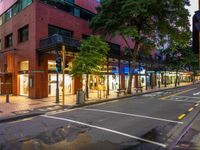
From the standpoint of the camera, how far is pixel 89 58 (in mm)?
22797

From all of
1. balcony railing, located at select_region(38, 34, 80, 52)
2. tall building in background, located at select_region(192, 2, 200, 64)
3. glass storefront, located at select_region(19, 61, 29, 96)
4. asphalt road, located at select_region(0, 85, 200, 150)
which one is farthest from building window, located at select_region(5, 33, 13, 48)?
tall building in background, located at select_region(192, 2, 200, 64)

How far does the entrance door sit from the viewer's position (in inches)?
1090

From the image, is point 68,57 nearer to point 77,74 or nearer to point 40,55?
point 40,55

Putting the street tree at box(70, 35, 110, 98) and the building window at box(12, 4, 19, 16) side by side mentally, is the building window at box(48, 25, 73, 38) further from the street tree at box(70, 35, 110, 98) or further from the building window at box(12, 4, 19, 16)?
the building window at box(12, 4, 19, 16)

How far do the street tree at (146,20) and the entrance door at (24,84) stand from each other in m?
9.78

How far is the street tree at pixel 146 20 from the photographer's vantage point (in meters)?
26.6

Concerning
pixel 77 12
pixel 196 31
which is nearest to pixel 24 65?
pixel 77 12

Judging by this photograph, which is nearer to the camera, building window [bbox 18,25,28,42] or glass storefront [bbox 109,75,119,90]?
building window [bbox 18,25,28,42]

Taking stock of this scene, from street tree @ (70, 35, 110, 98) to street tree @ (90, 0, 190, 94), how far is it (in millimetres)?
4231

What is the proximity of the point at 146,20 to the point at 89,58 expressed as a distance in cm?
1037

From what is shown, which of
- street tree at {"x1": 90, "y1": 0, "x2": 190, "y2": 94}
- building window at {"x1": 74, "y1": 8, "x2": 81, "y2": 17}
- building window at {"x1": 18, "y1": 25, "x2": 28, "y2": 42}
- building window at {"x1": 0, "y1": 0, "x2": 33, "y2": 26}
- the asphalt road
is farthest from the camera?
building window at {"x1": 74, "y1": 8, "x2": 81, "y2": 17}

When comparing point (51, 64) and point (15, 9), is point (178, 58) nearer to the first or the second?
point (51, 64)

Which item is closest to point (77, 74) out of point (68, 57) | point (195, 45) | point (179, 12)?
point (68, 57)

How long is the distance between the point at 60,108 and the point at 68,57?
12013 mm
